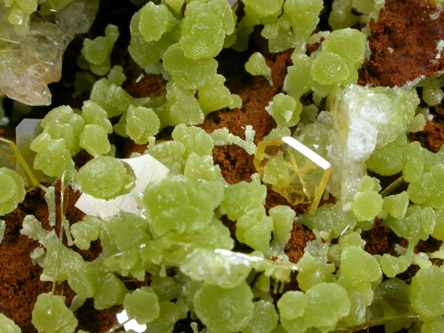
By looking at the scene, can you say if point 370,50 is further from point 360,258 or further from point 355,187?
point 360,258

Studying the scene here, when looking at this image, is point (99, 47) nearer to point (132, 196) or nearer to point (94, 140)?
point (94, 140)

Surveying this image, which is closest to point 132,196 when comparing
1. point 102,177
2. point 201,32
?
point 102,177

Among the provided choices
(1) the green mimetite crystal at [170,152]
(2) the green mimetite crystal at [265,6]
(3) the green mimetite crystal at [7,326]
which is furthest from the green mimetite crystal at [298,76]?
(3) the green mimetite crystal at [7,326]

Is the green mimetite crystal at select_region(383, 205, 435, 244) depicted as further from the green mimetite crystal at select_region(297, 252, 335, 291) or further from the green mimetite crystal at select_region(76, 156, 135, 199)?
the green mimetite crystal at select_region(76, 156, 135, 199)

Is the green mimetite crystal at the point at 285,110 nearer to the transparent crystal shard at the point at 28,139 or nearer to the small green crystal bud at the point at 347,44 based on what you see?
the small green crystal bud at the point at 347,44

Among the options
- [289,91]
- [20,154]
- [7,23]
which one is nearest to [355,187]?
[289,91]

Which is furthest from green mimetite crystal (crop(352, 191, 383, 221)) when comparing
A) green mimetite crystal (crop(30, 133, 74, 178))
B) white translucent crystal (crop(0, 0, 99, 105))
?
white translucent crystal (crop(0, 0, 99, 105))
